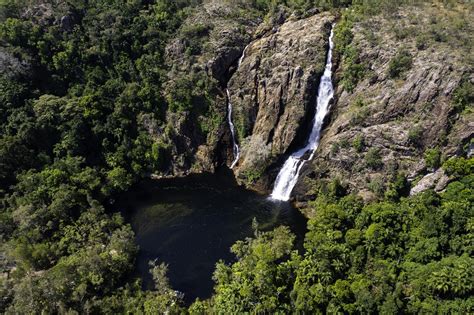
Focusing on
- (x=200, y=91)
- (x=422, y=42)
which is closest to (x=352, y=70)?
(x=422, y=42)

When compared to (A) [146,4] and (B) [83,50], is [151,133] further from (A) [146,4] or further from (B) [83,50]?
(A) [146,4]

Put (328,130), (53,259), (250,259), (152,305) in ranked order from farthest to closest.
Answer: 1. (328,130)
2. (53,259)
3. (250,259)
4. (152,305)

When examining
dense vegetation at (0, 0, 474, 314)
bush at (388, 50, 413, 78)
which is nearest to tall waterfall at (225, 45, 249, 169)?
dense vegetation at (0, 0, 474, 314)

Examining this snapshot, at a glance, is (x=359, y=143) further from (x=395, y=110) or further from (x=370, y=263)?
(x=370, y=263)

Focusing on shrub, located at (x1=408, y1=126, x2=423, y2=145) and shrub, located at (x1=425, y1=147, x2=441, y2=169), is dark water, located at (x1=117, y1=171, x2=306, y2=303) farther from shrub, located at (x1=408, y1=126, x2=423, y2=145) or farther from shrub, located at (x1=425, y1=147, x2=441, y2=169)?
shrub, located at (x1=408, y1=126, x2=423, y2=145)

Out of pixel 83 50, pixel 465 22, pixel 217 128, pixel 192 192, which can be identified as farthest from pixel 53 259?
pixel 465 22

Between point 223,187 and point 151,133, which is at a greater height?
point 151,133

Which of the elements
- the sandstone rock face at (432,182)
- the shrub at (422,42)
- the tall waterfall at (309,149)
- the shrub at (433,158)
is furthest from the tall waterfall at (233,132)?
the shrub at (433,158)
